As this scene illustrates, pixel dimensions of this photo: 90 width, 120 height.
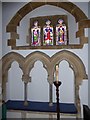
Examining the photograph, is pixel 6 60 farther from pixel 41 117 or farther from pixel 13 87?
pixel 41 117

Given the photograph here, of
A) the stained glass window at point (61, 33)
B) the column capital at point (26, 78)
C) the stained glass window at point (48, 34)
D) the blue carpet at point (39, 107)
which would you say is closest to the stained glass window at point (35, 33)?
the stained glass window at point (48, 34)

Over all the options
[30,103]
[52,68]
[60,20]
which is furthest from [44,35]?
[30,103]

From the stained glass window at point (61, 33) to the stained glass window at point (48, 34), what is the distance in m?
0.16

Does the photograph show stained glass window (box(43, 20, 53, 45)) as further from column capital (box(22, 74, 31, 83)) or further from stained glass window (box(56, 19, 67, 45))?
column capital (box(22, 74, 31, 83))

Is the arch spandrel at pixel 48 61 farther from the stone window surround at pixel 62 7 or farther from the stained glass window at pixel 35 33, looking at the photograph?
the stained glass window at pixel 35 33

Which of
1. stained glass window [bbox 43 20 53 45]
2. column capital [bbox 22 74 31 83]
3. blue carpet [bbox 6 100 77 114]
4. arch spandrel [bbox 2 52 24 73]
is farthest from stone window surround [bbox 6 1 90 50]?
blue carpet [bbox 6 100 77 114]

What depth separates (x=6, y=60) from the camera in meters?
5.30

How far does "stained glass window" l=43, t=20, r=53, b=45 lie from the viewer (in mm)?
5465

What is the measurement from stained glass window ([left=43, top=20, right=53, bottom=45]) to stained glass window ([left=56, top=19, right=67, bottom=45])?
162mm

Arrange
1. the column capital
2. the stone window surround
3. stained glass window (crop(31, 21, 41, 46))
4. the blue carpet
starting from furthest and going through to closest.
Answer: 1. stained glass window (crop(31, 21, 41, 46))
2. the column capital
3. the stone window surround
4. the blue carpet

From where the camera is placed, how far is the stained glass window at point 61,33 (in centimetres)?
540

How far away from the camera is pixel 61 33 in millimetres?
5430

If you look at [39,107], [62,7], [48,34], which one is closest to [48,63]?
[48,34]

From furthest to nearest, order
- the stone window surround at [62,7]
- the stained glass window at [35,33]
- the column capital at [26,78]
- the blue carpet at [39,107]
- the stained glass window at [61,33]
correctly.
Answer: the stained glass window at [35,33]
the stained glass window at [61,33]
the column capital at [26,78]
the stone window surround at [62,7]
the blue carpet at [39,107]
